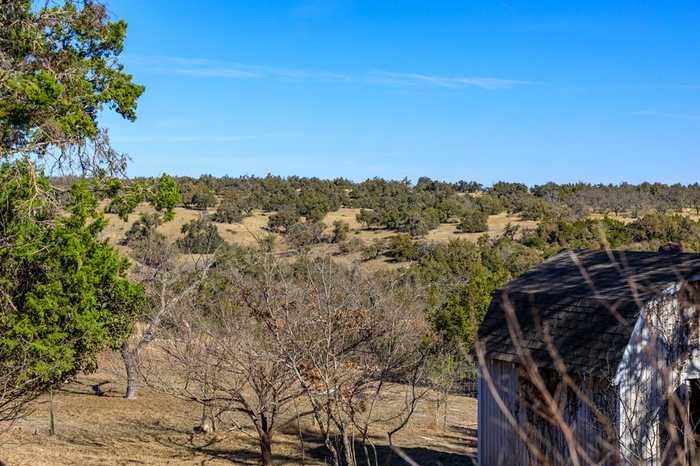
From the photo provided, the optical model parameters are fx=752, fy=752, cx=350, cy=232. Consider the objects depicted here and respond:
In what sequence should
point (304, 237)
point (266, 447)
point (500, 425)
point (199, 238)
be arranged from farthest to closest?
point (199, 238) → point (304, 237) → point (266, 447) → point (500, 425)

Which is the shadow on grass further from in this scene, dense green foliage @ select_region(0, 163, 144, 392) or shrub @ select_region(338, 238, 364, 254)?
shrub @ select_region(338, 238, 364, 254)

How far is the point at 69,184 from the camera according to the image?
47.0 ft

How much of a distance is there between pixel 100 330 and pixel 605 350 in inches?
318

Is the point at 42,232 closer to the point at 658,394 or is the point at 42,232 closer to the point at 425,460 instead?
the point at 425,460

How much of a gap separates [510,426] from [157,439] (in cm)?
828

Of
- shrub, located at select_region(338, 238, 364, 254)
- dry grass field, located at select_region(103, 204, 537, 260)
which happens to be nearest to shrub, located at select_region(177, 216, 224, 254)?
dry grass field, located at select_region(103, 204, 537, 260)

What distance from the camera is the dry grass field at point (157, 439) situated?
1455cm

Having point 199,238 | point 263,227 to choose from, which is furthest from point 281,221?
point 199,238

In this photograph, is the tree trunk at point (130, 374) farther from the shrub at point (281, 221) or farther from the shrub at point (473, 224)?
the shrub at point (473, 224)

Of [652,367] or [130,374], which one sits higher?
[652,367]

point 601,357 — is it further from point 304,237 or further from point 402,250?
point 402,250

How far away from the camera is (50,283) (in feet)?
40.6

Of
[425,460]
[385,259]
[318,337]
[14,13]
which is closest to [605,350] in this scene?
[318,337]

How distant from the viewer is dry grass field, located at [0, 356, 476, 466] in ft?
47.7
